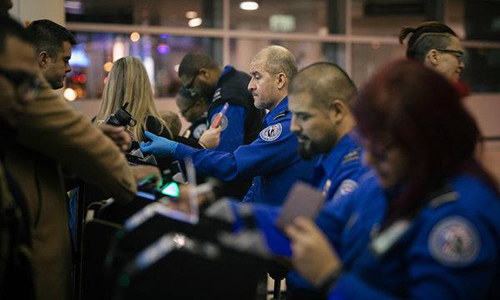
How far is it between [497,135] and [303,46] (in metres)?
3.81

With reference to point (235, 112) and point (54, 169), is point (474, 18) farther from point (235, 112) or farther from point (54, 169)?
point (54, 169)

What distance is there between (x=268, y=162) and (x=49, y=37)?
1306 mm

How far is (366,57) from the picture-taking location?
9.44 m

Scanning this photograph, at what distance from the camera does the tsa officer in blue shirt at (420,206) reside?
1.35m

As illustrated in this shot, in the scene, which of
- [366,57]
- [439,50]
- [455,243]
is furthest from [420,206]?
[366,57]

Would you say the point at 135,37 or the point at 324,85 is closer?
the point at 324,85

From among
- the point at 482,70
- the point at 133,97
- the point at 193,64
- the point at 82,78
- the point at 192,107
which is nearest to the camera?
the point at 133,97

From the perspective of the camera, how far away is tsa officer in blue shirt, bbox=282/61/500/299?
53.3 inches

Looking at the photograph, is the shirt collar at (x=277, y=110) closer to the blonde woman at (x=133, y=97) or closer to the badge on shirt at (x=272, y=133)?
the badge on shirt at (x=272, y=133)

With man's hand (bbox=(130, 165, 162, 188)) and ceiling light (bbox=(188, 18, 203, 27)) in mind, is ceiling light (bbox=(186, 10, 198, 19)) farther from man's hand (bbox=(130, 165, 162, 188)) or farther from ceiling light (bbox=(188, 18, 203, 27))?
man's hand (bbox=(130, 165, 162, 188))

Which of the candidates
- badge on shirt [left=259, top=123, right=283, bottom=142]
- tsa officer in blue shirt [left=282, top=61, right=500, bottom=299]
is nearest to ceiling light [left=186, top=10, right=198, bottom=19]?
badge on shirt [left=259, top=123, right=283, bottom=142]

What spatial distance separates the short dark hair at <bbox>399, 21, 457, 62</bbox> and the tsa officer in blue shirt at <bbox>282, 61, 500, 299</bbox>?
1941 millimetres

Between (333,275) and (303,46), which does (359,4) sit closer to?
(303,46)

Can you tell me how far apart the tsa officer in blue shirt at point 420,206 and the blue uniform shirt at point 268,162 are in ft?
5.17
